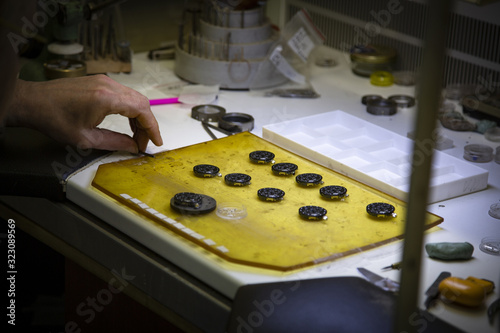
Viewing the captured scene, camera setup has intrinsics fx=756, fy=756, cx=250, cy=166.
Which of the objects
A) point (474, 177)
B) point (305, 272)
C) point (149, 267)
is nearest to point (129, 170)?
point (149, 267)

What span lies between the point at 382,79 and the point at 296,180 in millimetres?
846

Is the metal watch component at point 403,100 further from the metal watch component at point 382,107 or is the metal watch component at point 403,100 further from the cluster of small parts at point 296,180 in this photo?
the cluster of small parts at point 296,180

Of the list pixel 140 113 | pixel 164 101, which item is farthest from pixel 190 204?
pixel 164 101

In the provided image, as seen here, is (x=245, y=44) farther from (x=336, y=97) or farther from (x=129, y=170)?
(x=129, y=170)

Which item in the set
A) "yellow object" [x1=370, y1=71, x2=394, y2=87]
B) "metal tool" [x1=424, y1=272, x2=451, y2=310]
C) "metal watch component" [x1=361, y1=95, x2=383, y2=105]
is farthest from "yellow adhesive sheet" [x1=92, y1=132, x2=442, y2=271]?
"yellow object" [x1=370, y1=71, x2=394, y2=87]

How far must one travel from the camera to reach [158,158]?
1.73 m

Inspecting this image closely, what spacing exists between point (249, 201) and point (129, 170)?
0.30 metres

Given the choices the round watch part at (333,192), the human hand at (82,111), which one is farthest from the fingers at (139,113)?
the round watch part at (333,192)

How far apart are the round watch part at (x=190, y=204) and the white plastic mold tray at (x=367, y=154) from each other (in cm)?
36

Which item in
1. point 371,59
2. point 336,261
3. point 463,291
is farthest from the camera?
point 371,59

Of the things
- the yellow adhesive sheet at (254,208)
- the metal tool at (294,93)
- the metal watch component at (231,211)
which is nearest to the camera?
the yellow adhesive sheet at (254,208)

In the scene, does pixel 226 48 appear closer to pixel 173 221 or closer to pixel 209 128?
pixel 209 128

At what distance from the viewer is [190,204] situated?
4.83ft

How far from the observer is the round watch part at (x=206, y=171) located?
5.33 feet
